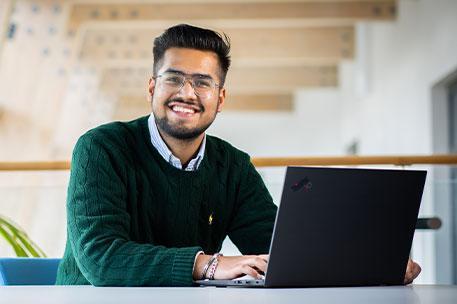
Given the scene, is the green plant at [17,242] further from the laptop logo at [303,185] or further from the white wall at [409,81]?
the white wall at [409,81]

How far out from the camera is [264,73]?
445 inches

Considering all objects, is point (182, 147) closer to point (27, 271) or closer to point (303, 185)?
point (27, 271)

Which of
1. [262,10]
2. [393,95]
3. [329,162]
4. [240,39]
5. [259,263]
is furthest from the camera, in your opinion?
[240,39]

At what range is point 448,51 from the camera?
19.2 ft

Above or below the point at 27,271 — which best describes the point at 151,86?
above

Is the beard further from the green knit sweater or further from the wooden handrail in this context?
the wooden handrail

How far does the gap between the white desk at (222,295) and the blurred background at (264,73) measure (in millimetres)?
2001

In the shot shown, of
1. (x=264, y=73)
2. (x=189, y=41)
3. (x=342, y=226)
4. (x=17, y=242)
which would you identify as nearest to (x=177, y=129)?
(x=189, y=41)

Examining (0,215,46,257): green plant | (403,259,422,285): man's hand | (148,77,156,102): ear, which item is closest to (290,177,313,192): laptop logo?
(403,259,422,285): man's hand

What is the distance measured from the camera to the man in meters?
1.91

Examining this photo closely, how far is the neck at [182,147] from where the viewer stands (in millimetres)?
2166

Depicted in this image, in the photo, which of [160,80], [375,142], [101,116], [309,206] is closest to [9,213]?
[160,80]

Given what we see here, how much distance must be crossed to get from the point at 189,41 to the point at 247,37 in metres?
6.93

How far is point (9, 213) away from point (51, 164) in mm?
329
